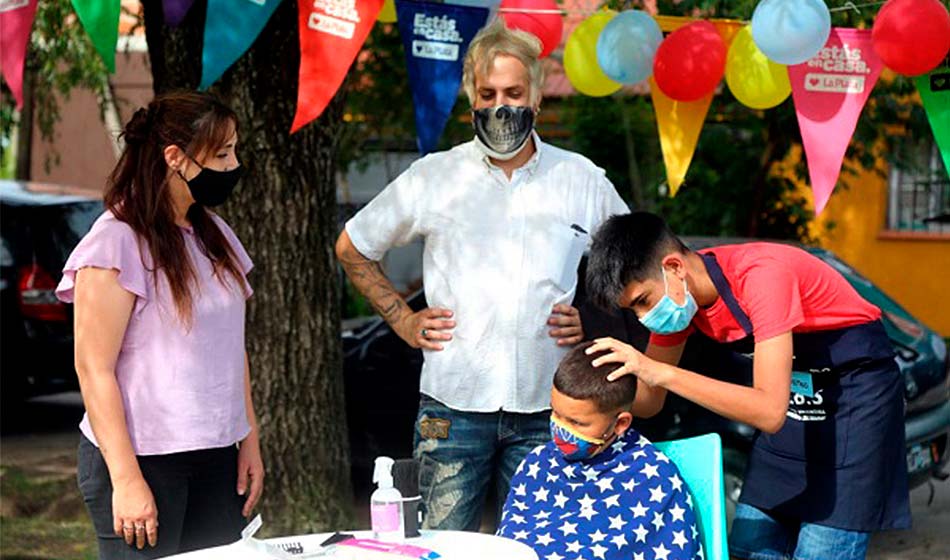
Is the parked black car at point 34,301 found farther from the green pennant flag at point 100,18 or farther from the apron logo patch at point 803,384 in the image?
the apron logo patch at point 803,384

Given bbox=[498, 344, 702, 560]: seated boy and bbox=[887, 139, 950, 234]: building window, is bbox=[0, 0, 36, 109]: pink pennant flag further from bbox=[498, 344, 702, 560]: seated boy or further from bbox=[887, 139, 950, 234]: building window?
bbox=[887, 139, 950, 234]: building window

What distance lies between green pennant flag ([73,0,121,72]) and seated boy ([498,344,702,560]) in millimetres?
2258

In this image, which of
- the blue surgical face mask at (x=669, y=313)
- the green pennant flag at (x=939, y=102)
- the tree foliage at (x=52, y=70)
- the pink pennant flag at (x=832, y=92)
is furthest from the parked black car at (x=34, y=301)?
the blue surgical face mask at (x=669, y=313)

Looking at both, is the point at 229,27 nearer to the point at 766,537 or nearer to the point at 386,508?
the point at 386,508

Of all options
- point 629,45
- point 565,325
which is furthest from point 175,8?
point 565,325

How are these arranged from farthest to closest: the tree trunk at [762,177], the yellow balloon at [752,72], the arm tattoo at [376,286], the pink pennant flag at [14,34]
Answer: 1. the tree trunk at [762,177]
2. the yellow balloon at [752,72]
3. the pink pennant flag at [14,34]
4. the arm tattoo at [376,286]

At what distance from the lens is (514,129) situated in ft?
12.7

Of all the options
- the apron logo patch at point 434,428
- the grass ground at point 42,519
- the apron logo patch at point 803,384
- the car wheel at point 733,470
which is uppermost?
the apron logo patch at point 803,384

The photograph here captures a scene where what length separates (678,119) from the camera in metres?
5.36

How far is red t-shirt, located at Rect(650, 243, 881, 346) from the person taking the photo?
129 inches

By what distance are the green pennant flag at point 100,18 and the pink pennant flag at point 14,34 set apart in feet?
0.97

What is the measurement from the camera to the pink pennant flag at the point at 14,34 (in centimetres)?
502

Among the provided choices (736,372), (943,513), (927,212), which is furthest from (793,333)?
(927,212)

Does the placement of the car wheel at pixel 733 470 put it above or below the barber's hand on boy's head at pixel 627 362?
below
